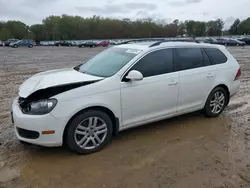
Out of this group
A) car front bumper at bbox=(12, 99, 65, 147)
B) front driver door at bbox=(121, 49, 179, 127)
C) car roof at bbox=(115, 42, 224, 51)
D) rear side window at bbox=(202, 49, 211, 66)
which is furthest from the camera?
rear side window at bbox=(202, 49, 211, 66)

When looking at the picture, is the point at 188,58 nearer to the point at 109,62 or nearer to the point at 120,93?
the point at 109,62

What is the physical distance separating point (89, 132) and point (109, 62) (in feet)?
4.59

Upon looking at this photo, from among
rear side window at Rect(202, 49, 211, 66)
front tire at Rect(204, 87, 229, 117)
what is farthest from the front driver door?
front tire at Rect(204, 87, 229, 117)

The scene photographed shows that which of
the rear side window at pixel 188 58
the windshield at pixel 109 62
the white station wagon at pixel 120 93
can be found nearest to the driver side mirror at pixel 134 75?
the white station wagon at pixel 120 93

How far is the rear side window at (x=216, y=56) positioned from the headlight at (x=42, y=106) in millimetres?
3393

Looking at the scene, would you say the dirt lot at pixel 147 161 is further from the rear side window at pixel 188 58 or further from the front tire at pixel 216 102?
the rear side window at pixel 188 58

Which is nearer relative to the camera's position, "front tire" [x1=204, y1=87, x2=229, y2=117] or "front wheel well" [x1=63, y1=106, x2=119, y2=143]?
"front wheel well" [x1=63, y1=106, x2=119, y2=143]

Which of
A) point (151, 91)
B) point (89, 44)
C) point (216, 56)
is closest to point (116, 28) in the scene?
point (89, 44)

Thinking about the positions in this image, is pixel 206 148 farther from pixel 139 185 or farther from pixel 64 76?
pixel 64 76

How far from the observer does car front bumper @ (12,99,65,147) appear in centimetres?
354

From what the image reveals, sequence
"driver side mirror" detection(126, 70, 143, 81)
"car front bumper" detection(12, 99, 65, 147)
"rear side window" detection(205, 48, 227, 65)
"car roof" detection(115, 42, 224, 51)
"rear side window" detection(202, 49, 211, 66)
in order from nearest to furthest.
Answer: "car front bumper" detection(12, 99, 65, 147), "driver side mirror" detection(126, 70, 143, 81), "car roof" detection(115, 42, 224, 51), "rear side window" detection(202, 49, 211, 66), "rear side window" detection(205, 48, 227, 65)

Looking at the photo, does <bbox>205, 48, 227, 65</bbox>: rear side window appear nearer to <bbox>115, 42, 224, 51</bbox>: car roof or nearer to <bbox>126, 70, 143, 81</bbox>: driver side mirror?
<bbox>115, 42, 224, 51</bbox>: car roof

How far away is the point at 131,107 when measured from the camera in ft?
13.8

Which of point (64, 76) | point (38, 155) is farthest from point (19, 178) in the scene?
point (64, 76)
